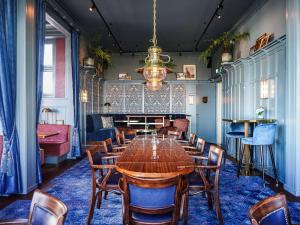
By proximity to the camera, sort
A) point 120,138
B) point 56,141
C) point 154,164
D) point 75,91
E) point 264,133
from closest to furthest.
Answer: point 154,164, point 264,133, point 120,138, point 56,141, point 75,91

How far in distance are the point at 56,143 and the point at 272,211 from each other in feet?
18.6

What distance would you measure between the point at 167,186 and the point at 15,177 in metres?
3.28

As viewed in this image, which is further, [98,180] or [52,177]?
[52,177]

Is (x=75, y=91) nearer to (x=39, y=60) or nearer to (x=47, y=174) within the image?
(x=39, y=60)

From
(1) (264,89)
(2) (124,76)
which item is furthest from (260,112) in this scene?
(2) (124,76)

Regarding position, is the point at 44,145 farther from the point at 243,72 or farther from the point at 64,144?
the point at 243,72

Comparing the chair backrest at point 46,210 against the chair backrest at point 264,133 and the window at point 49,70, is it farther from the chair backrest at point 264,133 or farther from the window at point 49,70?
the window at point 49,70

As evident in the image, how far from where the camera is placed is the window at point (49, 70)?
7492 millimetres

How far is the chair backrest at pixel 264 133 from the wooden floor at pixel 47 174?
4.02 m

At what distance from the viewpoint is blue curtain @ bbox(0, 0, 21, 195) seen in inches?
152

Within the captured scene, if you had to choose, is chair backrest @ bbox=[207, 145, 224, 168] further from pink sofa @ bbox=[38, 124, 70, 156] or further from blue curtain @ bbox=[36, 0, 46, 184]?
pink sofa @ bbox=[38, 124, 70, 156]

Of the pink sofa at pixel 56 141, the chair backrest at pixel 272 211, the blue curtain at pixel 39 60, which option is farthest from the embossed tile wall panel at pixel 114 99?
the chair backrest at pixel 272 211

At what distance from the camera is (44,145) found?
6.18 metres

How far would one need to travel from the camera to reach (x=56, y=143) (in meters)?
6.12
